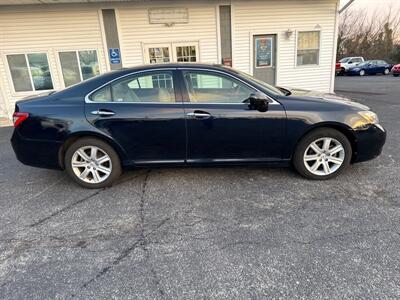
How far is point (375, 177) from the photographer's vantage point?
355 cm

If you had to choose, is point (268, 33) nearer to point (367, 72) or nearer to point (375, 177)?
point (375, 177)

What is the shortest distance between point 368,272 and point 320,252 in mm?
354

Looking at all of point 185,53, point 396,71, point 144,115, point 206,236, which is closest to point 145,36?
point 185,53

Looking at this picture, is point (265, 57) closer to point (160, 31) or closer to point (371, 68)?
point (160, 31)

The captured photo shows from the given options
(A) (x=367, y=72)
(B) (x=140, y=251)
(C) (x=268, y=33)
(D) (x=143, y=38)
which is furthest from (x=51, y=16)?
(A) (x=367, y=72)

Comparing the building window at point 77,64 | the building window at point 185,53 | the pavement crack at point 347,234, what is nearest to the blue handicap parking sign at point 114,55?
the building window at point 77,64

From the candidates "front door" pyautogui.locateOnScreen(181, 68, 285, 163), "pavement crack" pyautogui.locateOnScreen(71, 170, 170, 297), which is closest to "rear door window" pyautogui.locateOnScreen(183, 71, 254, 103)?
"front door" pyautogui.locateOnScreen(181, 68, 285, 163)

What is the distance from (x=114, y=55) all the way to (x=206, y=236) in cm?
801

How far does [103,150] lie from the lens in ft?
11.4

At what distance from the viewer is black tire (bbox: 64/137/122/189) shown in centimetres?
344

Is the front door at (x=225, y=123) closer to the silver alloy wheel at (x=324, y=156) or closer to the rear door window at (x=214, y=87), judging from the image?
the rear door window at (x=214, y=87)

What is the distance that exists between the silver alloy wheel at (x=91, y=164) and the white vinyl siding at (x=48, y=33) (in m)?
6.41

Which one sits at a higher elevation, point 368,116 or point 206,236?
point 368,116

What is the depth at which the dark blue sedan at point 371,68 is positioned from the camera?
2495 cm
